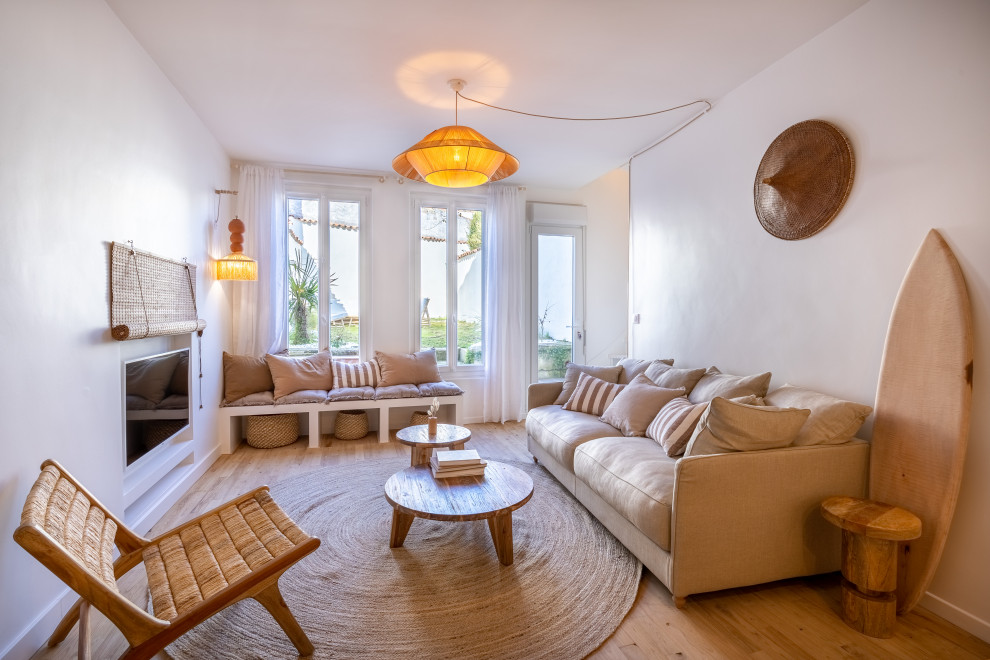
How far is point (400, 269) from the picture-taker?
5.11 m

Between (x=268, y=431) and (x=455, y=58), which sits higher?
(x=455, y=58)

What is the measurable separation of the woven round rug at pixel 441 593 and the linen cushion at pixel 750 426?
2.52ft

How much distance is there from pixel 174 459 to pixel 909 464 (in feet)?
12.6

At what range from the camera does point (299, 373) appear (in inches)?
177

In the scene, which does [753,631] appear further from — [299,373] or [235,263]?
[235,263]

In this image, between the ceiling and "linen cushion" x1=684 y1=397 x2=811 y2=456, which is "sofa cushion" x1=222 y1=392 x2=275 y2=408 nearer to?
A: the ceiling

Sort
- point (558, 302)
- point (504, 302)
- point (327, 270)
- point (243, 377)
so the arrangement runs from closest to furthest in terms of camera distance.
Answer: point (243, 377) → point (327, 270) → point (504, 302) → point (558, 302)

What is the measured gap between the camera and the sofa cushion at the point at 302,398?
4.29m

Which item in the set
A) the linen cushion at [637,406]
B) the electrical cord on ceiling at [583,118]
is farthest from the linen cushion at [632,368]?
the electrical cord on ceiling at [583,118]

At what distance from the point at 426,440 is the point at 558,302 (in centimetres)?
298

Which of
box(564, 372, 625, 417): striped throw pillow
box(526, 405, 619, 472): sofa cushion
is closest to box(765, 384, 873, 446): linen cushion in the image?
box(526, 405, 619, 472): sofa cushion

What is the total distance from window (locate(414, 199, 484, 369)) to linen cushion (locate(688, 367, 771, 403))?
2.73m

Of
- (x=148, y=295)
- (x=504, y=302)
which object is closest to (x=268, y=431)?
(x=148, y=295)

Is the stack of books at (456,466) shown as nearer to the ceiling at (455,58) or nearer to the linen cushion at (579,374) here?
the linen cushion at (579,374)
